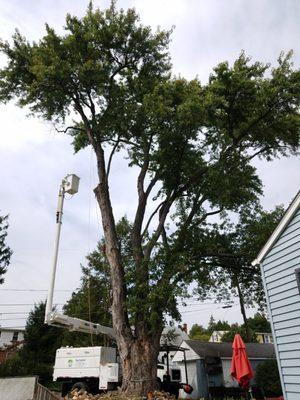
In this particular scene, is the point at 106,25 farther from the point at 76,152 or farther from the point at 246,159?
the point at 246,159


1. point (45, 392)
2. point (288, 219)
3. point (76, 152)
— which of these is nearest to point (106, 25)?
point (76, 152)

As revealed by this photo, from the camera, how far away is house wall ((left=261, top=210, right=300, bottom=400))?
748cm

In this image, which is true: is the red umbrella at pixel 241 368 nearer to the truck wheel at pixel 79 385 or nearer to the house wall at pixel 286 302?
the house wall at pixel 286 302

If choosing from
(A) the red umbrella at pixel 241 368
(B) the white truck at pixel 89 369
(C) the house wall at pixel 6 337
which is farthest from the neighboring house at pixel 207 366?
(C) the house wall at pixel 6 337

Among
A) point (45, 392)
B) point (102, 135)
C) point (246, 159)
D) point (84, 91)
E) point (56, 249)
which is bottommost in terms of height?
point (45, 392)

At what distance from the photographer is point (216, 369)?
2469 centimetres

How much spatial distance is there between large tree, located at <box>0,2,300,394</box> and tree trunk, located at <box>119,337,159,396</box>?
0.11ft

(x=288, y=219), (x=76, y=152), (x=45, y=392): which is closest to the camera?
(x=288, y=219)

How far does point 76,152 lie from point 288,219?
533 inches

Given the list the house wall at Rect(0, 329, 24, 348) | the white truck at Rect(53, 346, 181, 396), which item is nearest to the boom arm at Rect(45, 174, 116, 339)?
the white truck at Rect(53, 346, 181, 396)

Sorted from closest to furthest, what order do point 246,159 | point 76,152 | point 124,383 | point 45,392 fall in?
point 45,392
point 124,383
point 246,159
point 76,152

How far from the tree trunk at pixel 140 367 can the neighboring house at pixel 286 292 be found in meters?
5.79

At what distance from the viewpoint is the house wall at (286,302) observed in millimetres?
7480

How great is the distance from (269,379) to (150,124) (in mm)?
14407
